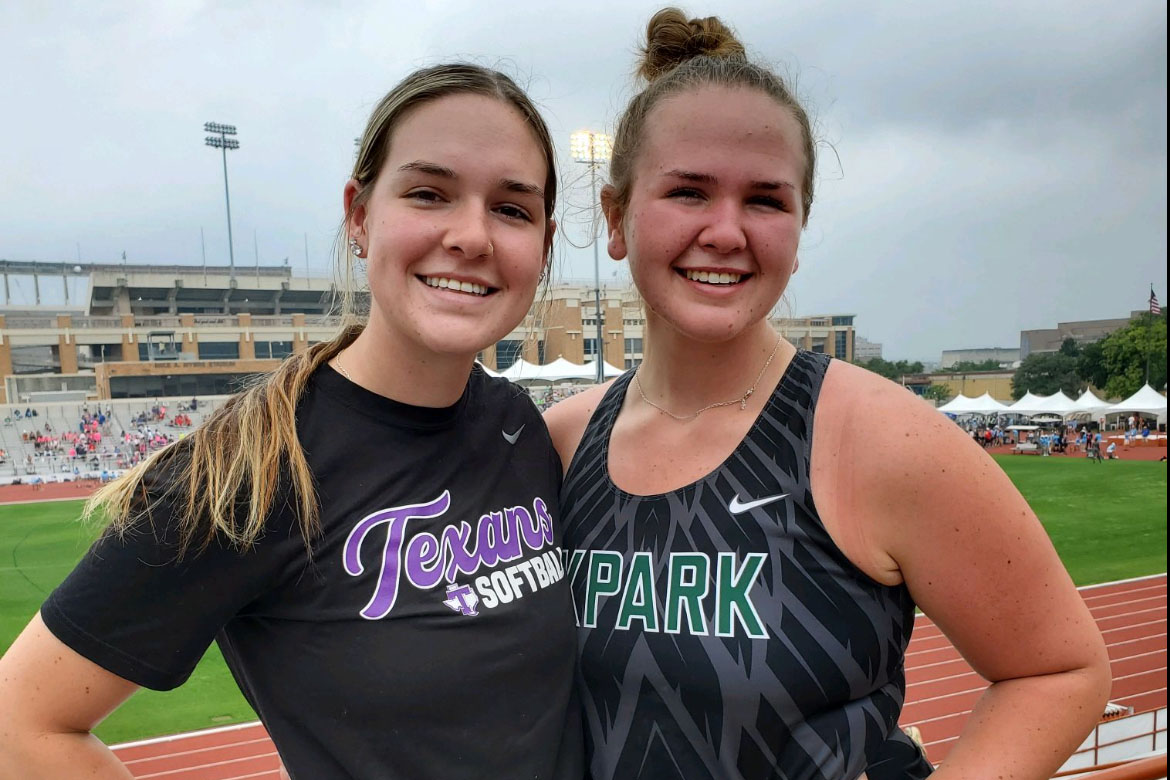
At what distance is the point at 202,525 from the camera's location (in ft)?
3.93

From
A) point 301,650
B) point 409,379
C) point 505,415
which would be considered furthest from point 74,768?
point 505,415

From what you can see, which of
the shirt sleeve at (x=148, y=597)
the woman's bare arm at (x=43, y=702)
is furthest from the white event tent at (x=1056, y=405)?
the woman's bare arm at (x=43, y=702)

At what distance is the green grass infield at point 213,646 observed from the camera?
298 inches

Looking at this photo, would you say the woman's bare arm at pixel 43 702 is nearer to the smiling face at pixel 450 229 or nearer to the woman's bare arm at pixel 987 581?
the smiling face at pixel 450 229

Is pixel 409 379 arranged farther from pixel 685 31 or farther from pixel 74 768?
pixel 685 31

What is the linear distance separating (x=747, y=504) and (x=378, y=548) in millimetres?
647

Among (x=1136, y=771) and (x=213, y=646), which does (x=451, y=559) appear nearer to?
(x=1136, y=771)

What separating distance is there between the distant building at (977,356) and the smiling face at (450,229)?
69685mm

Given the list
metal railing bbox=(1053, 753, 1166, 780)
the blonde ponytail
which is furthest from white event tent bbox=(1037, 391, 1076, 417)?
the blonde ponytail

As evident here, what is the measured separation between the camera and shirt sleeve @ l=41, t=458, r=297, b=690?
1156 mm

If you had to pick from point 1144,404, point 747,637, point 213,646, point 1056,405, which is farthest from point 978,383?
point 747,637

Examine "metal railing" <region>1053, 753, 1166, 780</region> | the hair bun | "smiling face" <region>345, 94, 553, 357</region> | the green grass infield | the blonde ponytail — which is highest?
the hair bun

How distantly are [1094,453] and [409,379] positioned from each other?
1076 inches

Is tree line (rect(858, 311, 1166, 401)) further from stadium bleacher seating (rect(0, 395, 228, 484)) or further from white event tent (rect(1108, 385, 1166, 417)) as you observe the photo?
stadium bleacher seating (rect(0, 395, 228, 484))
